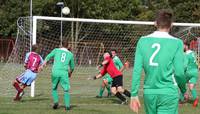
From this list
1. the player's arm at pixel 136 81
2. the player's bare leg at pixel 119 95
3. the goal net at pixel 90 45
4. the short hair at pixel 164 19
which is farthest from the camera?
the goal net at pixel 90 45

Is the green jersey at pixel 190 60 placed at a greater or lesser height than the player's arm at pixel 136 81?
lesser

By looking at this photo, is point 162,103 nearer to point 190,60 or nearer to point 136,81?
point 136,81

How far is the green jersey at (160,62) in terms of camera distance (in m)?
5.86

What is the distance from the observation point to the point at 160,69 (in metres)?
5.90

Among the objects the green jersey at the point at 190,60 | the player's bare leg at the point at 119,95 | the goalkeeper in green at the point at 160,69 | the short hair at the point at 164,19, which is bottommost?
the player's bare leg at the point at 119,95

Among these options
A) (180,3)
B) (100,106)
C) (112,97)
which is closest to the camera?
(100,106)

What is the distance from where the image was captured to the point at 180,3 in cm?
5331

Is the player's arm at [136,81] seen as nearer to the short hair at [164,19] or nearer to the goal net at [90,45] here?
the short hair at [164,19]

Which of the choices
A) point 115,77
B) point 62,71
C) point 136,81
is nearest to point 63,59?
point 62,71

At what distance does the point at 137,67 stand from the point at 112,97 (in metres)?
11.7

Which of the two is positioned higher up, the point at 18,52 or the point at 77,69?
the point at 18,52

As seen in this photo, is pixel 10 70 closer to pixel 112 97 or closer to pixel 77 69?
pixel 112 97

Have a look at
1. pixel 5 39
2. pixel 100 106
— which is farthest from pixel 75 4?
pixel 100 106

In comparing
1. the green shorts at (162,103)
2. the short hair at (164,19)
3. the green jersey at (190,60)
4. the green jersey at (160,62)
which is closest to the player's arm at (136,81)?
the green jersey at (160,62)
